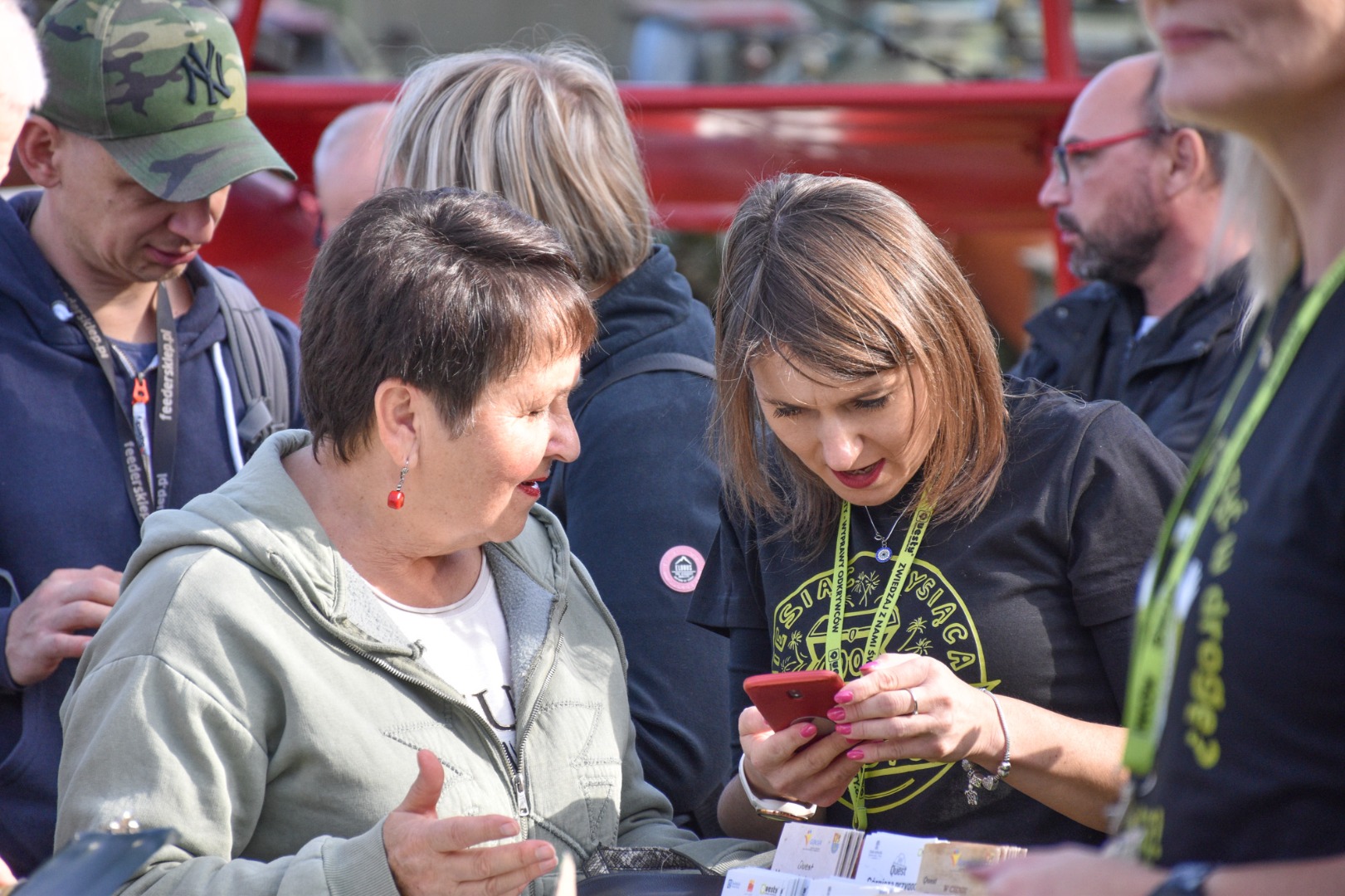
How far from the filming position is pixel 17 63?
2027 millimetres

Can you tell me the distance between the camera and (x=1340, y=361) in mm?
983

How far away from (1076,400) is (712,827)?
40.5 inches

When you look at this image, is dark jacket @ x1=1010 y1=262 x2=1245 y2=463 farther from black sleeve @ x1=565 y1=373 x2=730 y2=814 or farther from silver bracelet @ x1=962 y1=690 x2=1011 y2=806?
silver bracelet @ x1=962 y1=690 x2=1011 y2=806

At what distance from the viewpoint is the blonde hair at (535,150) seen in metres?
2.63

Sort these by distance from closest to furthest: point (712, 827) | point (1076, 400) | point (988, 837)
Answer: point (988, 837) → point (1076, 400) → point (712, 827)

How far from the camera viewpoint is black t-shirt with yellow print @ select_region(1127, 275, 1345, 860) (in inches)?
38.0

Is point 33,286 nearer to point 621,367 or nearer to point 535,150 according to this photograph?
point 535,150

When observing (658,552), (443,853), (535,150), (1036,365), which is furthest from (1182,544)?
(1036,365)

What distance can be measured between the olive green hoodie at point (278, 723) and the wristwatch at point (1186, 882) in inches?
40.7

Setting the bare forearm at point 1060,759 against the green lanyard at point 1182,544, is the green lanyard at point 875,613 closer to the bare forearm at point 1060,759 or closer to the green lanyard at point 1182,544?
the bare forearm at point 1060,759

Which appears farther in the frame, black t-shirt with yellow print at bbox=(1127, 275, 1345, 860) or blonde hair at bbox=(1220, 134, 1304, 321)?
blonde hair at bbox=(1220, 134, 1304, 321)

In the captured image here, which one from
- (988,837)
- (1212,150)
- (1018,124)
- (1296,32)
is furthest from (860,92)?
(1296,32)

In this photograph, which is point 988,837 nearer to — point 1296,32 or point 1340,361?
point 1340,361

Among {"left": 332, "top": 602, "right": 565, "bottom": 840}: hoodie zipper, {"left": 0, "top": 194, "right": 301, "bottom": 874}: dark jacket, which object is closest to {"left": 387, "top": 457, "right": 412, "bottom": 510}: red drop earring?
{"left": 332, "top": 602, "right": 565, "bottom": 840}: hoodie zipper
